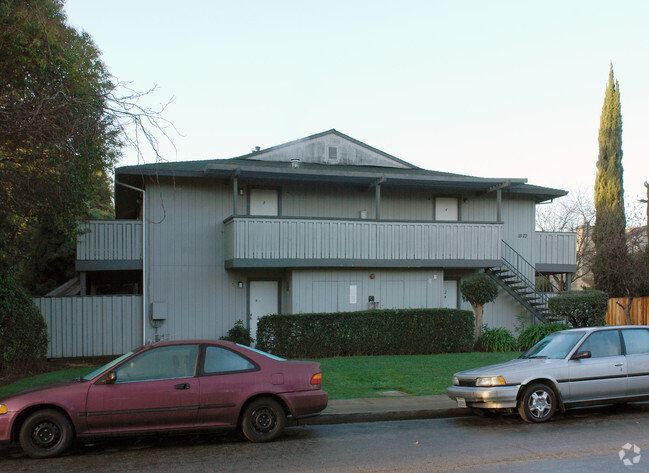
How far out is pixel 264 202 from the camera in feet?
70.0

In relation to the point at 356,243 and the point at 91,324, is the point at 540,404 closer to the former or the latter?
the point at 356,243

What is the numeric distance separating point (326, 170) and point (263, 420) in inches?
497

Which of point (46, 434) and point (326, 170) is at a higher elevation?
point (326, 170)

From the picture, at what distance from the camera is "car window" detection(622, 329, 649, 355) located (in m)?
10.2

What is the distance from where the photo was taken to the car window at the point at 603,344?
9984 millimetres

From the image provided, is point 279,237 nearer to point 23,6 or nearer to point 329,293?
point 329,293

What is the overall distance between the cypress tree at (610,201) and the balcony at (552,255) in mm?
3995

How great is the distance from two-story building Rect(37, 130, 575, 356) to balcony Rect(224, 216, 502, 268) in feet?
0.11

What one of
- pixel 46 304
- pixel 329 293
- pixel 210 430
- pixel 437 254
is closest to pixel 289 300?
pixel 329 293

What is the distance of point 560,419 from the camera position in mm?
9656

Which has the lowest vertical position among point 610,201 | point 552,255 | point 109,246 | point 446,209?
point 552,255

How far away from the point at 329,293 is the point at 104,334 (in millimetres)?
7080

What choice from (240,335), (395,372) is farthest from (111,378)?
(240,335)

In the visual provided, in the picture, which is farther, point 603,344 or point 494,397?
point 603,344
